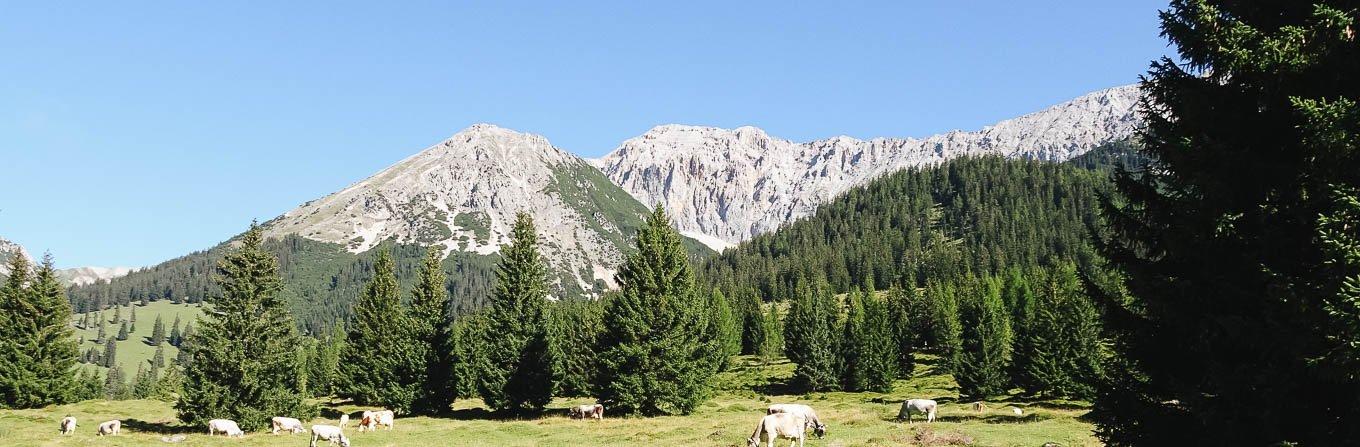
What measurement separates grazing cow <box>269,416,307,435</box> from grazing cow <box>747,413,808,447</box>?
102ft

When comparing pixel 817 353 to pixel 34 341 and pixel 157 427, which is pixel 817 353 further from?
pixel 34 341

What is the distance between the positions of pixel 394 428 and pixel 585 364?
106 ft

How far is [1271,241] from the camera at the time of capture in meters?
12.7

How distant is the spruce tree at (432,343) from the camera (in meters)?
61.9

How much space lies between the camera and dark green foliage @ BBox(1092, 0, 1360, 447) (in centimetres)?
1153

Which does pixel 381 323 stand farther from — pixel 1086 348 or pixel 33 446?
pixel 1086 348

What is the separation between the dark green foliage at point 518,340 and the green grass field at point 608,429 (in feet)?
7.13

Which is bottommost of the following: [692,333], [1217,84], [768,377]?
[768,377]

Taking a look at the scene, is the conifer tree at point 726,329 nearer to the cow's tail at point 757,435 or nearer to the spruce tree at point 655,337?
the spruce tree at point 655,337

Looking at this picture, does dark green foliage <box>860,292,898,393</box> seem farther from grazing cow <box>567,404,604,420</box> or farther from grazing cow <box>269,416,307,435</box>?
grazing cow <box>269,416,307,435</box>

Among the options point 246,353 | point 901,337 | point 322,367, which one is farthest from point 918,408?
point 322,367

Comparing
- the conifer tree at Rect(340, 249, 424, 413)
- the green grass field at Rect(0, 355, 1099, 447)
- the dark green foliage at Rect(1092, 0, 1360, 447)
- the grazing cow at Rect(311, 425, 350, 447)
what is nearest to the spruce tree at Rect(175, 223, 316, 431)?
the green grass field at Rect(0, 355, 1099, 447)

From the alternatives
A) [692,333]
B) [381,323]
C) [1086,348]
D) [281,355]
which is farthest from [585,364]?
[1086,348]

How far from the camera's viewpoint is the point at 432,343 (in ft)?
207
